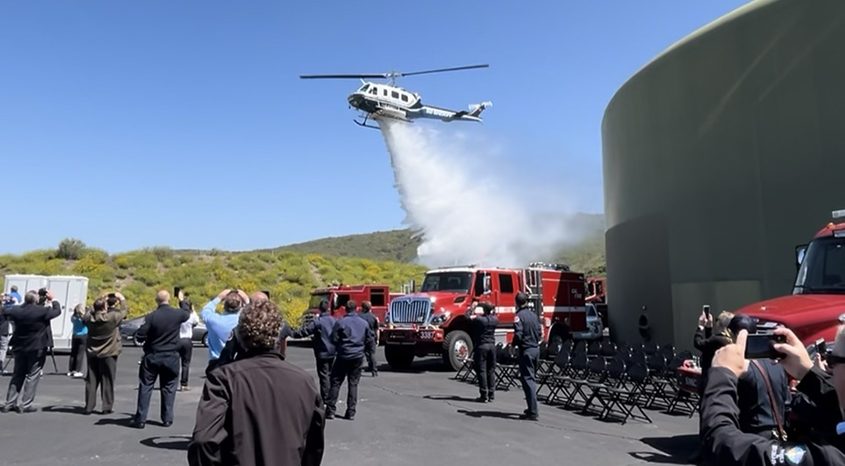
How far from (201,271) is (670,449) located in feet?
127

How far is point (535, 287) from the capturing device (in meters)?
19.7

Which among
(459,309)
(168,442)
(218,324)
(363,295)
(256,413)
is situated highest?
(363,295)

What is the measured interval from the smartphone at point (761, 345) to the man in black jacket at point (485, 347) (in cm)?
841

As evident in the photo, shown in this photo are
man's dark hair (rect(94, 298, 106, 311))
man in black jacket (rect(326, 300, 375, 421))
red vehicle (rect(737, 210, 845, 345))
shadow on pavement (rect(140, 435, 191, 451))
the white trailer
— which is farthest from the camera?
the white trailer

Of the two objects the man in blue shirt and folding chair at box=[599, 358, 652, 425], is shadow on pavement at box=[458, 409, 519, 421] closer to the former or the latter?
folding chair at box=[599, 358, 652, 425]

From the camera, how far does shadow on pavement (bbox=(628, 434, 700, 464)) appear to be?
7699 mm

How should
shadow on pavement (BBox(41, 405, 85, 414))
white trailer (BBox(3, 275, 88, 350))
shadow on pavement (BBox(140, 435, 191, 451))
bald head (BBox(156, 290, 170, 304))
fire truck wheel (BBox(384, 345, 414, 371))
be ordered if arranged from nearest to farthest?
shadow on pavement (BBox(140, 435, 191, 451)) < bald head (BBox(156, 290, 170, 304)) < shadow on pavement (BBox(41, 405, 85, 414)) < fire truck wheel (BBox(384, 345, 414, 371)) < white trailer (BBox(3, 275, 88, 350))

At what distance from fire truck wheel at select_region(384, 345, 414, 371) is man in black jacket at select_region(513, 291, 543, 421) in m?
7.92

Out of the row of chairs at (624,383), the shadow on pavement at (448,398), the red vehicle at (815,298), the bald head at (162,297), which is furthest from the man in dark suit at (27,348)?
the red vehicle at (815,298)

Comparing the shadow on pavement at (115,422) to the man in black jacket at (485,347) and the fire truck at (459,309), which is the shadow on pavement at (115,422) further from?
the fire truck at (459,309)

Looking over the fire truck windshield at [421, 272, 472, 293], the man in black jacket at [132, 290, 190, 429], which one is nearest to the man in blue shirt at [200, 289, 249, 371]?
the man in black jacket at [132, 290, 190, 429]

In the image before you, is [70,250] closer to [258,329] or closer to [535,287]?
[535,287]

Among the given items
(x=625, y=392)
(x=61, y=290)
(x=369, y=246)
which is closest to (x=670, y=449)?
(x=625, y=392)

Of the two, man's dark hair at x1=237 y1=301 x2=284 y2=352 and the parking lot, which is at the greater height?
man's dark hair at x1=237 y1=301 x2=284 y2=352
